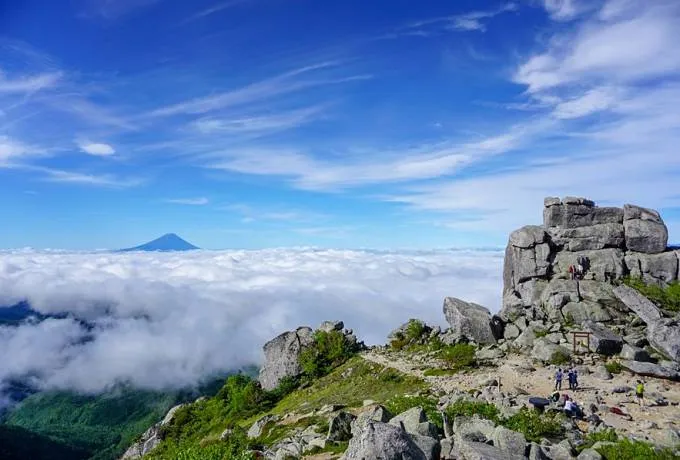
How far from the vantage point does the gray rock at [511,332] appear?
167ft

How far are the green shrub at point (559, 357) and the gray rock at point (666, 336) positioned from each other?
27.4 feet

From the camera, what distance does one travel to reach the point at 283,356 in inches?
2504

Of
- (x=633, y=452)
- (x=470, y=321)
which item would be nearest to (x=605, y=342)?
(x=470, y=321)

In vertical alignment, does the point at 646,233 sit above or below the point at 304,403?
above

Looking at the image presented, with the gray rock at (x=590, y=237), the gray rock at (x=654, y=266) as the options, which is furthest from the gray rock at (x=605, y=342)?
the gray rock at (x=590, y=237)

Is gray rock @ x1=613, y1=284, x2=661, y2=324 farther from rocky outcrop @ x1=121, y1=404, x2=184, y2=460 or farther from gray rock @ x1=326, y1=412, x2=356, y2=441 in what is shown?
rocky outcrop @ x1=121, y1=404, x2=184, y2=460

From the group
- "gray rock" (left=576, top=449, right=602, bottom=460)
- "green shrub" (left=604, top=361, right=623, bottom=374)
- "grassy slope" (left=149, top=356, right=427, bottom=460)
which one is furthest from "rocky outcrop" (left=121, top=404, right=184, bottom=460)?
"gray rock" (left=576, top=449, right=602, bottom=460)

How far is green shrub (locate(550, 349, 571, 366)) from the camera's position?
42.7m

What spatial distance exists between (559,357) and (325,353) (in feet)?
98.8

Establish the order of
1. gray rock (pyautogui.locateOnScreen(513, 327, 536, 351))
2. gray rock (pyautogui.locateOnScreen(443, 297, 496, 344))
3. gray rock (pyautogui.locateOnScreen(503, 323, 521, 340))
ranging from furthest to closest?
gray rock (pyautogui.locateOnScreen(443, 297, 496, 344)), gray rock (pyautogui.locateOnScreen(503, 323, 521, 340)), gray rock (pyautogui.locateOnScreen(513, 327, 536, 351))

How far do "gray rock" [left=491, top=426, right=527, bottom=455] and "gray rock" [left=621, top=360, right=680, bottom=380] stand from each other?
25648 millimetres

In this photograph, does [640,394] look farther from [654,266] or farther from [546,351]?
[654,266]

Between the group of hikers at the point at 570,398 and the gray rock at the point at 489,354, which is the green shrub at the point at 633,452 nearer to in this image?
the group of hikers at the point at 570,398

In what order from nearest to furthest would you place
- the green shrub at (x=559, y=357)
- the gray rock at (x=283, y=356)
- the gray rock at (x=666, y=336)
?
the gray rock at (x=666, y=336) → the green shrub at (x=559, y=357) → the gray rock at (x=283, y=356)
